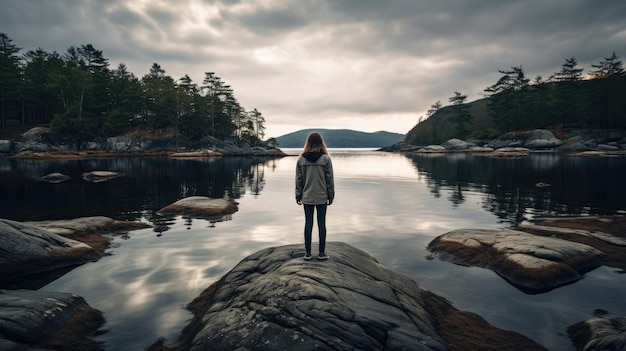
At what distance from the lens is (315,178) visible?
796cm

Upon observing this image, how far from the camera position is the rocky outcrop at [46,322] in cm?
539

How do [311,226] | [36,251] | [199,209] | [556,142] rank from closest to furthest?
[311,226], [36,251], [199,209], [556,142]

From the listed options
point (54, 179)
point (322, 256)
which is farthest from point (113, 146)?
point (322, 256)

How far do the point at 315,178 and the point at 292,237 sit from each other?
7087 millimetres

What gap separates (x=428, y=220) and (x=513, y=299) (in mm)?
9387

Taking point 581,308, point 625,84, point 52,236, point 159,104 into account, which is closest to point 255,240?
point 52,236

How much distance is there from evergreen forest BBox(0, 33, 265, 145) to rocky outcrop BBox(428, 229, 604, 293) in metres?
105

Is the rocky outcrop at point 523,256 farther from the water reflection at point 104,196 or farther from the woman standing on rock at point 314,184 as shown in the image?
the water reflection at point 104,196

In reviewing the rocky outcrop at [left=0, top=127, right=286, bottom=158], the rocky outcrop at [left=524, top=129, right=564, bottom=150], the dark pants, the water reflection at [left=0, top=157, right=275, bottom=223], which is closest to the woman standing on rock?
the dark pants

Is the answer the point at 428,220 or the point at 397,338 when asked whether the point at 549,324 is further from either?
the point at 428,220

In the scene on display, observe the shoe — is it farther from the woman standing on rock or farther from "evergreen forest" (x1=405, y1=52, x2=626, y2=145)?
"evergreen forest" (x1=405, y1=52, x2=626, y2=145)

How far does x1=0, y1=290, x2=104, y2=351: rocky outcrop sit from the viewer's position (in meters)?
5.39

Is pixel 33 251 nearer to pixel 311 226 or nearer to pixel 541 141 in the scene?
pixel 311 226

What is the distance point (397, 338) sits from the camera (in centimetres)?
510
